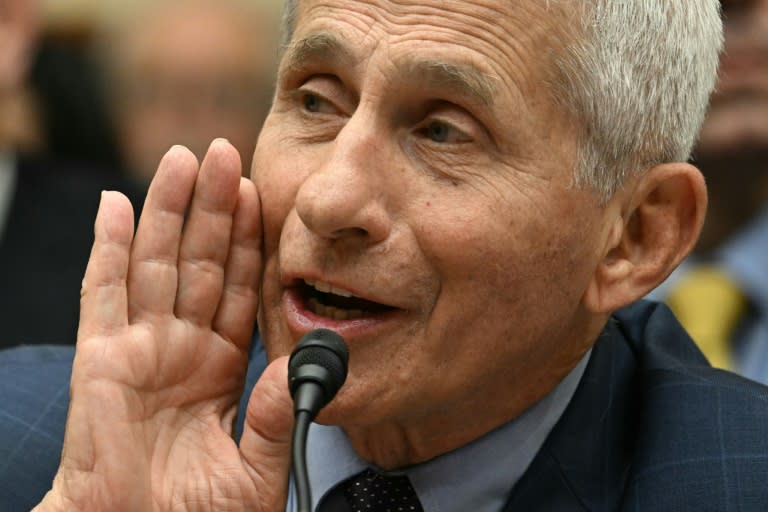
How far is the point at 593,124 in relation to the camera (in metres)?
3.00

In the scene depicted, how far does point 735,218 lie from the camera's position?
5.17 m

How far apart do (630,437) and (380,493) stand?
575 mm

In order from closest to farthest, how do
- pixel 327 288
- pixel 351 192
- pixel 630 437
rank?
1. pixel 351 192
2. pixel 327 288
3. pixel 630 437

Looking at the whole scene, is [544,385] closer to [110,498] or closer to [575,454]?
[575,454]

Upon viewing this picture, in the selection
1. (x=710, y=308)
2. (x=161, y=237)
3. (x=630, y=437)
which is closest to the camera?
(x=161, y=237)

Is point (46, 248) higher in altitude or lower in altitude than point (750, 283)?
A: higher

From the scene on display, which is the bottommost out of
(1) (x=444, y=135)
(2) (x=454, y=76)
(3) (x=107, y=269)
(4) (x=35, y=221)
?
(4) (x=35, y=221)

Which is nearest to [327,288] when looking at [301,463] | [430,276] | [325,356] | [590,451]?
[430,276]

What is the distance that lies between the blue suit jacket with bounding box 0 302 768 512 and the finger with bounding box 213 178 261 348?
38 centimetres

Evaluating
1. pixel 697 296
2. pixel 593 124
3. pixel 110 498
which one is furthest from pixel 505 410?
pixel 697 296

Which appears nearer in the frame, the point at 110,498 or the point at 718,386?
the point at 110,498

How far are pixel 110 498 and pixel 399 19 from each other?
1089 millimetres

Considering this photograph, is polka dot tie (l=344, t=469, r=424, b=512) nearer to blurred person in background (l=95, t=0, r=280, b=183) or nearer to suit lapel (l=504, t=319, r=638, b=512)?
suit lapel (l=504, t=319, r=638, b=512)

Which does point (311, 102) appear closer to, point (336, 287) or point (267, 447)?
point (336, 287)
